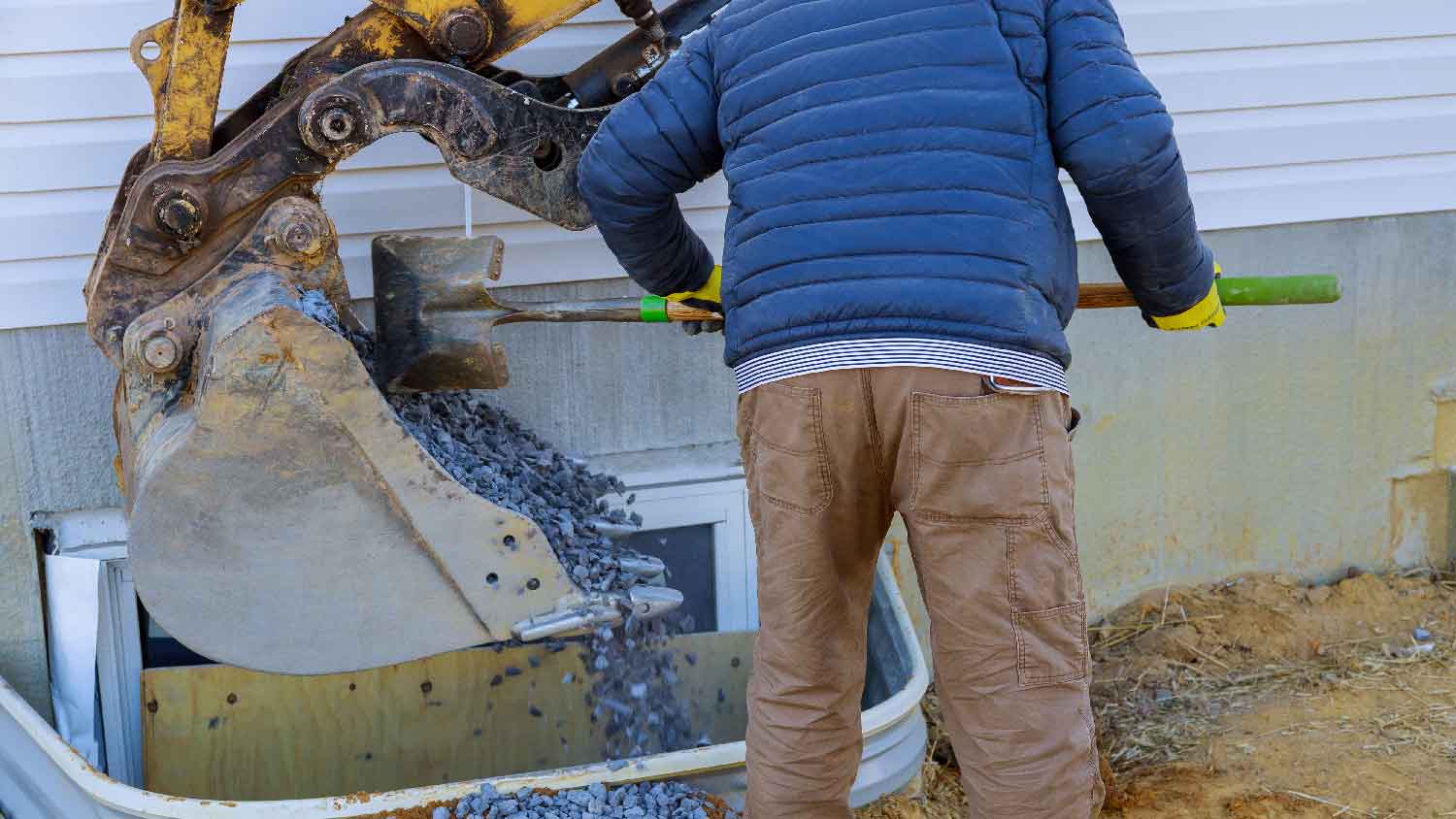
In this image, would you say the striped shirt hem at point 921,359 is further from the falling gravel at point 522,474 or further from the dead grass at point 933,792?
the dead grass at point 933,792

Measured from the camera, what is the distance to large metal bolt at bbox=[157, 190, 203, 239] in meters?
2.71

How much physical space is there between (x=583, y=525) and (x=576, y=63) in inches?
47.2

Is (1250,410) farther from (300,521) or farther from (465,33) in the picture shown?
(300,521)

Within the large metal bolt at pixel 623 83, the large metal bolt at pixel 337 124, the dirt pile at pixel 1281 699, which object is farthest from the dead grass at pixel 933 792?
the large metal bolt at pixel 337 124

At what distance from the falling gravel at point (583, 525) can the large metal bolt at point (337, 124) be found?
16.2 inches

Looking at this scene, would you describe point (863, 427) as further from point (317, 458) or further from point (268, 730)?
point (268, 730)

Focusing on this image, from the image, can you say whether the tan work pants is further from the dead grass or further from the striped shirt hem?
the dead grass

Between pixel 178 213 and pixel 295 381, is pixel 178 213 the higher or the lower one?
the higher one

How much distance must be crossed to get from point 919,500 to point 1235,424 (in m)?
2.38

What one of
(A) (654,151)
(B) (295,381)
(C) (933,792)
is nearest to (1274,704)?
(C) (933,792)

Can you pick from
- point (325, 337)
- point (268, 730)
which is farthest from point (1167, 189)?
point (268, 730)

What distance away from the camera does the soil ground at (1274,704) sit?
347 centimetres

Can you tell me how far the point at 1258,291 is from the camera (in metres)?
2.77

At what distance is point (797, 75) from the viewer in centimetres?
238
